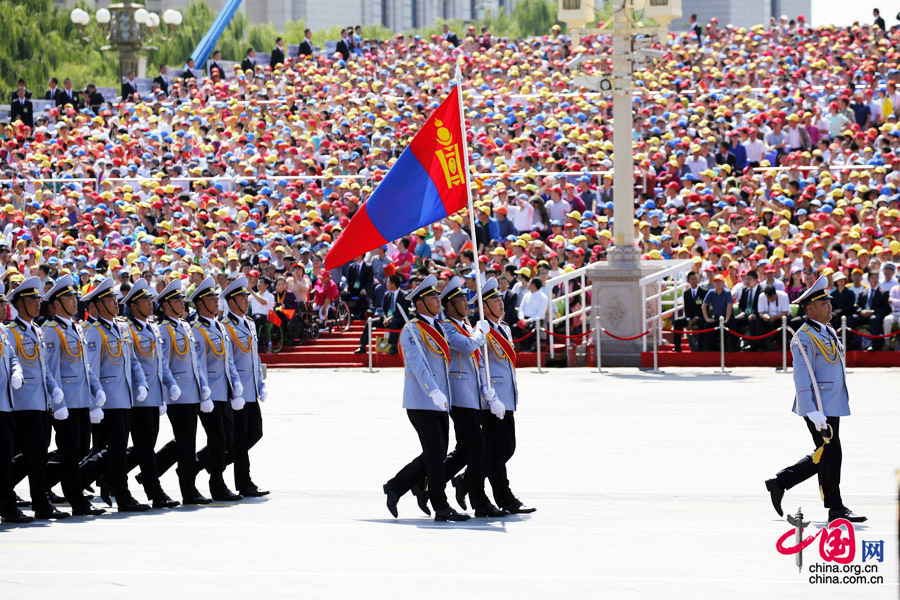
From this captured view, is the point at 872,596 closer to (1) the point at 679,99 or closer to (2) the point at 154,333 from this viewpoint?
(2) the point at 154,333

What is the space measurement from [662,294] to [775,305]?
7.00 feet

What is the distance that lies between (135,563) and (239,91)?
95.7 feet

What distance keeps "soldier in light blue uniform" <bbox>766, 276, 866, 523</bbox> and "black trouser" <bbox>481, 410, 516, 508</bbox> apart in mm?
1916

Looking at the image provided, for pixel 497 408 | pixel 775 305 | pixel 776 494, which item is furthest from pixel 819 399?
pixel 775 305

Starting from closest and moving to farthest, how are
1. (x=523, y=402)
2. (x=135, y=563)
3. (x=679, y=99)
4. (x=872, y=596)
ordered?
(x=872, y=596) < (x=135, y=563) < (x=523, y=402) < (x=679, y=99)

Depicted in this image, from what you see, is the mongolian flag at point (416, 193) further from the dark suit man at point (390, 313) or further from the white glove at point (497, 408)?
the dark suit man at point (390, 313)

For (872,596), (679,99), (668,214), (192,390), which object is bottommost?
(872,596)

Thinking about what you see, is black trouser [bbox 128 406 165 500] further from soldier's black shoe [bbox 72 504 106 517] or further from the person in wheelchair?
the person in wheelchair

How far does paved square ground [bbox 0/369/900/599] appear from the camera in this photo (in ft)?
28.9

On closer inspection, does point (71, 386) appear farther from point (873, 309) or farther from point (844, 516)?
point (873, 309)

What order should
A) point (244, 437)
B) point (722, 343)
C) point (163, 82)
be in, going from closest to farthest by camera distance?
1. point (244, 437)
2. point (722, 343)
3. point (163, 82)

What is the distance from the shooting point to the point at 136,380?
1218 centimetres

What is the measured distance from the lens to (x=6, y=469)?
37.3ft

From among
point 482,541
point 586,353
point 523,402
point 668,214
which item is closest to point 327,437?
point 523,402
